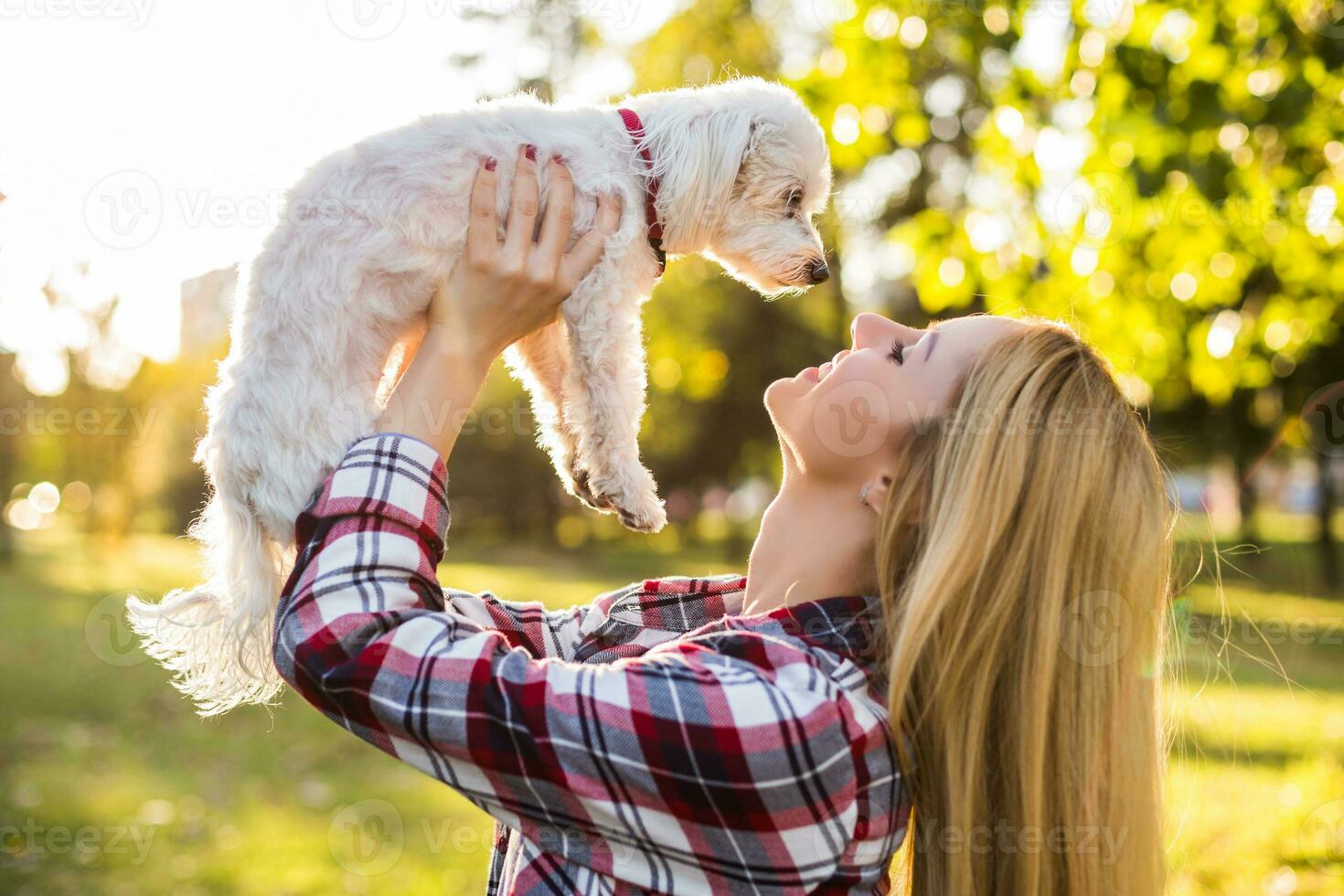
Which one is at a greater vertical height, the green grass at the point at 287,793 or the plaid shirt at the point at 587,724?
the plaid shirt at the point at 587,724

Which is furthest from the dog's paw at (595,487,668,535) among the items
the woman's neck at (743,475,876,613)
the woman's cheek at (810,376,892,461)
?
the woman's cheek at (810,376,892,461)

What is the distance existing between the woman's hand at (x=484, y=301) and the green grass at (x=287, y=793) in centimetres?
141

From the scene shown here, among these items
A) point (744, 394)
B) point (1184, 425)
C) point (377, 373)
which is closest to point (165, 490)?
point (744, 394)

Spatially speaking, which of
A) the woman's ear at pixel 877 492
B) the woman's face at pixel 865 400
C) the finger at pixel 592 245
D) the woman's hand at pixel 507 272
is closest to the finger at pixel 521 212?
the woman's hand at pixel 507 272

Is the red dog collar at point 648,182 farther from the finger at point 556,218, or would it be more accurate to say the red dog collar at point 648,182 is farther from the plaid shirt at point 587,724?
the plaid shirt at point 587,724

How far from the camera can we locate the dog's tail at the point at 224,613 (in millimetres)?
1716

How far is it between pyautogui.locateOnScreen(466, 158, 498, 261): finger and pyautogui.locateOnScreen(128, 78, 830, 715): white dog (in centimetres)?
5

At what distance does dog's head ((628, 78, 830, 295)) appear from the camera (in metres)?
2.33

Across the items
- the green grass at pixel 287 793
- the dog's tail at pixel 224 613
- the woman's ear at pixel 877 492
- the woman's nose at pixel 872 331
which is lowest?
the green grass at pixel 287 793

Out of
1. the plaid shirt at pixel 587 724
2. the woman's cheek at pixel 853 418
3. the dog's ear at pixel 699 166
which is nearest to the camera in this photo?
the plaid shirt at pixel 587 724

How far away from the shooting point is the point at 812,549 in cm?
184

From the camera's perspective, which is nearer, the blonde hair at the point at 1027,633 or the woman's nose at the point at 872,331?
the blonde hair at the point at 1027,633

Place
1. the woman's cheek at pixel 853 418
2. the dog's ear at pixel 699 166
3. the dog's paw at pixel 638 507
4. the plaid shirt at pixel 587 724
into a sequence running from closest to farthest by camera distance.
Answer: the plaid shirt at pixel 587 724
the woman's cheek at pixel 853 418
the dog's paw at pixel 638 507
the dog's ear at pixel 699 166

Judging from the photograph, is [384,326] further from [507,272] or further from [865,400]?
[865,400]
